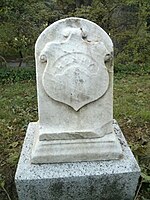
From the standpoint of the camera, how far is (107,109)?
2.70 m

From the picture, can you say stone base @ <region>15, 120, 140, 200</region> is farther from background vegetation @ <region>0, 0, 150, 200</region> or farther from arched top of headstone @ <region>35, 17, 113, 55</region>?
arched top of headstone @ <region>35, 17, 113, 55</region>

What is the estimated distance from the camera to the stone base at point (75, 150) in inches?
103

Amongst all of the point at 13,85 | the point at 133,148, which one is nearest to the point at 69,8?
the point at 13,85

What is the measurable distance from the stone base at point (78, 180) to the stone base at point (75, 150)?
0.04 meters

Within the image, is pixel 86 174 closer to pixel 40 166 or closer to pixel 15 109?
pixel 40 166

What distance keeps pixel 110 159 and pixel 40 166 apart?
53cm

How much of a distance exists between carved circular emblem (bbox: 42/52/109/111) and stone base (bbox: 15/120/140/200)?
0.49m

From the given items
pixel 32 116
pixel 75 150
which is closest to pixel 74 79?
pixel 75 150

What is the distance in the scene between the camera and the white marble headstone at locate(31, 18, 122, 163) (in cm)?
255

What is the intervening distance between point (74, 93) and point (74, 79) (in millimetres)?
105

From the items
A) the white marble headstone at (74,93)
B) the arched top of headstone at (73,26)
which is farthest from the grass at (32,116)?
the arched top of headstone at (73,26)

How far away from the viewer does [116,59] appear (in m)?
8.44

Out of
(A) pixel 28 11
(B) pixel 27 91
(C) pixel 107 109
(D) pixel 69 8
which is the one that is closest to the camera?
(C) pixel 107 109

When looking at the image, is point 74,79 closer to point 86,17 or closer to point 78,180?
point 78,180
